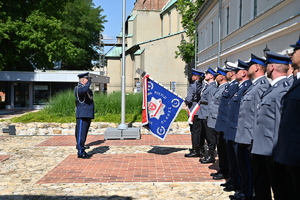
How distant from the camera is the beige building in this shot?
151 ft

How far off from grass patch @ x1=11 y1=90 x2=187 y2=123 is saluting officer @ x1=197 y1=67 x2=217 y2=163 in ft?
22.4

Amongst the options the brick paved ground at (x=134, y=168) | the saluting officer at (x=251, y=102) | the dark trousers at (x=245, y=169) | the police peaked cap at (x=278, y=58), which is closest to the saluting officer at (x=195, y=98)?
the brick paved ground at (x=134, y=168)

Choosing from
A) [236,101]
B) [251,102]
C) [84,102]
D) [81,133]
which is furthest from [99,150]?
[251,102]

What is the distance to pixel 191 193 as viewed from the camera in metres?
6.06

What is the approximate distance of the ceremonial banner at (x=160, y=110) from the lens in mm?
10055

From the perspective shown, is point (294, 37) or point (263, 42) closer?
point (294, 37)

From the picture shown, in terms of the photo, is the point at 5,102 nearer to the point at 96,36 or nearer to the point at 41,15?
the point at 41,15

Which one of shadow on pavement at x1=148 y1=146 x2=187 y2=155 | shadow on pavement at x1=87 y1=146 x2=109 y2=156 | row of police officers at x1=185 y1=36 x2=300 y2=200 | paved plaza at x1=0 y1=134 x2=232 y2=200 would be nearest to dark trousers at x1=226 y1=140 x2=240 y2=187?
row of police officers at x1=185 y1=36 x2=300 y2=200

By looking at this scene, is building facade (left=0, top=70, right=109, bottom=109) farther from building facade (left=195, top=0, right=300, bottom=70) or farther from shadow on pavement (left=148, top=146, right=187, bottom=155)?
shadow on pavement (left=148, top=146, right=187, bottom=155)

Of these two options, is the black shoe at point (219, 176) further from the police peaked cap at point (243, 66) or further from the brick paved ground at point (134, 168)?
the police peaked cap at point (243, 66)

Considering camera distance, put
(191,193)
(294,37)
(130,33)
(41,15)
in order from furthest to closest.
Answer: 1. (130,33)
2. (41,15)
3. (294,37)
4. (191,193)

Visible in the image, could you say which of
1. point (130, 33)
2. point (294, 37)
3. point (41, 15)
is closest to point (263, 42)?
point (294, 37)

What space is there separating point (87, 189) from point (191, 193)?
181 cm

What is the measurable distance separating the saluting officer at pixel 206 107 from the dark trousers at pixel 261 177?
11.5 ft
